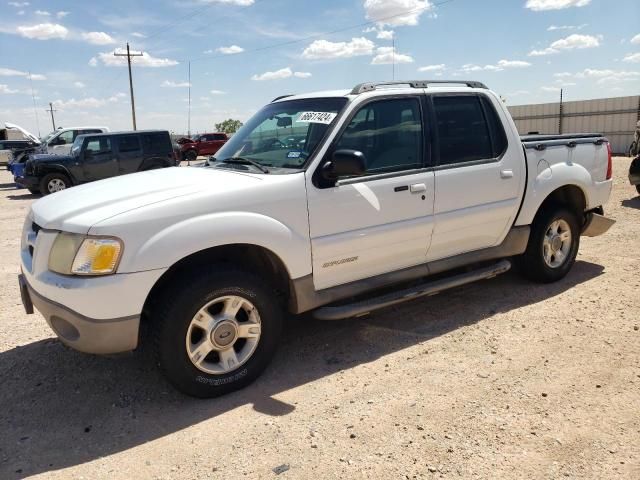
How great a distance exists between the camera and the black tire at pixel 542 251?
4977mm

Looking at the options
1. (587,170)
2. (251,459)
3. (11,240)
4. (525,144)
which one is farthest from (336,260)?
(11,240)

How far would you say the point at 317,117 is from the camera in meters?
3.84

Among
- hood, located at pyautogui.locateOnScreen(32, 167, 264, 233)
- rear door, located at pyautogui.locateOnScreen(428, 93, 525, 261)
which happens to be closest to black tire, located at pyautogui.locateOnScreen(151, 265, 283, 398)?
hood, located at pyautogui.locateOnScreen(32, 167, 264, 233)

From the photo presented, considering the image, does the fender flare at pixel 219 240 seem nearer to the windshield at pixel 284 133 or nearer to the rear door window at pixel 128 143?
the windshield at pixel 284 133

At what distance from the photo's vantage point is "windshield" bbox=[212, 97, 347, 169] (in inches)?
146

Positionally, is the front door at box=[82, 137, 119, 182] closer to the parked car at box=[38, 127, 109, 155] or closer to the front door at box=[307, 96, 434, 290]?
the parked car at box=[38, 127, 109, 155]

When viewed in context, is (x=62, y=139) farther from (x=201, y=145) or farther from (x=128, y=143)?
(x=201, y=145)

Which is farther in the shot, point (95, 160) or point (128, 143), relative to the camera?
point (128, 143)

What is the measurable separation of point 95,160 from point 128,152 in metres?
0.91

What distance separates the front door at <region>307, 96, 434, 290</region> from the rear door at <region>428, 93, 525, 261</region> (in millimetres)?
169

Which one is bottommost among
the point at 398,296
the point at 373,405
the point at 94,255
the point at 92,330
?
the point at 373,405

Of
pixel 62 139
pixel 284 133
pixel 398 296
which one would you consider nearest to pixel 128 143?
pixel 62 139

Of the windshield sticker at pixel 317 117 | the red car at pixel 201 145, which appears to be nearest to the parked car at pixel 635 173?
the windshield sticker at pixel 317 117

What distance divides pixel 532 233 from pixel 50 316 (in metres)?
4.16
